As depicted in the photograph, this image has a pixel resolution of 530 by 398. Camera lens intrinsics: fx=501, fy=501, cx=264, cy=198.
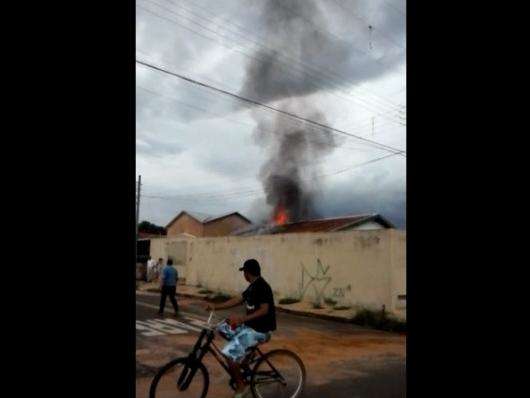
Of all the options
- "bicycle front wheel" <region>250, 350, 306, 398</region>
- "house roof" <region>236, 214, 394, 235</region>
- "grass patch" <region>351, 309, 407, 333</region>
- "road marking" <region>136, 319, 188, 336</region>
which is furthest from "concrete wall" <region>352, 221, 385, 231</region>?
"bicycle front wheel" <region>250, 350, 306, 398</region>

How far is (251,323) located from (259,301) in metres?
0.25

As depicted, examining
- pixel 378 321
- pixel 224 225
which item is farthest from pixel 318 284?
pixel 224 225

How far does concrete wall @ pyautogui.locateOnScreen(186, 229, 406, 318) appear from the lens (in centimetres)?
1517

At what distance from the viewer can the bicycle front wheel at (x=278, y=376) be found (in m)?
5.27

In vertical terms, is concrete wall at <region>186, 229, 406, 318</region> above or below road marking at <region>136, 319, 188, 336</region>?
above

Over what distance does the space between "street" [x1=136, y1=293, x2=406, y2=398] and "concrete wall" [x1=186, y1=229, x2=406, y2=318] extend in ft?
6.23

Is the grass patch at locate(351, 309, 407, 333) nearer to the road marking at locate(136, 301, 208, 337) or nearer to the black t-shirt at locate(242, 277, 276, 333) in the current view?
the road marking at locate(136, 301, 208, 337)

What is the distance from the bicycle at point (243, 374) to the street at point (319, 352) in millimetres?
652

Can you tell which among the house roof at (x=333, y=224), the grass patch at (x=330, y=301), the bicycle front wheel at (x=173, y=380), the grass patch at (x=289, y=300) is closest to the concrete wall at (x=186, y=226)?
the house roof at (x=333, y=224)

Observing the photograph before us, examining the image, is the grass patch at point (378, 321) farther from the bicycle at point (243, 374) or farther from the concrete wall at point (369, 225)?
the concrete wall at point (369, 225)

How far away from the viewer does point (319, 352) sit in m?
9.40

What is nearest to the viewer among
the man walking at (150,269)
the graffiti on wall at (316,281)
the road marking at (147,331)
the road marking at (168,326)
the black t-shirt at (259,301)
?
the black t-shirt at (259,301)
